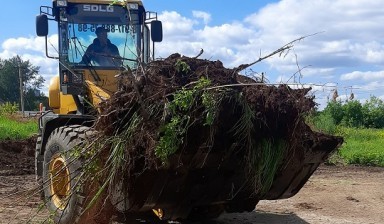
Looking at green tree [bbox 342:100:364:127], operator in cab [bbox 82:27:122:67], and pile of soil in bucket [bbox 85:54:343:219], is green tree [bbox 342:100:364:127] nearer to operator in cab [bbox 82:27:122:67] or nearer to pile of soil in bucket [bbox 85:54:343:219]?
operator in cab [bbox 82:27:122:67]

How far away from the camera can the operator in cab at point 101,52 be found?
754 cm

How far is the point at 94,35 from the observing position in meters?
7.89

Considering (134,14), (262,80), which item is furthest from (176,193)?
(134,14)

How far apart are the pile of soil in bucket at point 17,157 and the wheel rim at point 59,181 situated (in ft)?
22.0

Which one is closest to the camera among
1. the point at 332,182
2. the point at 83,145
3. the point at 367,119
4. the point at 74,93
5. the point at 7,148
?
the point at 83,145

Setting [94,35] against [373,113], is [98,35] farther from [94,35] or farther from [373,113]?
[373,113]

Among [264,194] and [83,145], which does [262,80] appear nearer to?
[264,194]

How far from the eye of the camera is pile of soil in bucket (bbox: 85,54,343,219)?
5.02 m

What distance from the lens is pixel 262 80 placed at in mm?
5625

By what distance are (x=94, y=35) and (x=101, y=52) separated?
1.08 ft

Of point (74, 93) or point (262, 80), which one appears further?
point (74, 93)

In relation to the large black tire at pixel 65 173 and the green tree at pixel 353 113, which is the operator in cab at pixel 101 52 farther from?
the green tree at pixel 353 113

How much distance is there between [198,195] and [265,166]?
827 mm

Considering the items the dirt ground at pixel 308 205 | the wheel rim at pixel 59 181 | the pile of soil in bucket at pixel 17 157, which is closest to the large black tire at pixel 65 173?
the wheel rim at pixel 59 181
